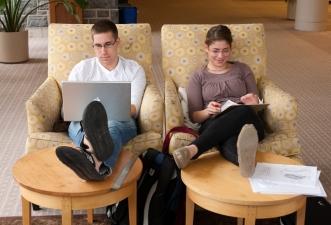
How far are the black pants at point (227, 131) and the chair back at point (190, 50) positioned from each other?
0.59 m

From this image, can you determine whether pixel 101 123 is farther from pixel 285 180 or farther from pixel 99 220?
pixel 285 180

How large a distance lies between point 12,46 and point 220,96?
3.67m

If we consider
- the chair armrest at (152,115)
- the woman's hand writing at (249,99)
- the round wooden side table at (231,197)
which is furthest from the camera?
the woman's hand writing at (249,99)

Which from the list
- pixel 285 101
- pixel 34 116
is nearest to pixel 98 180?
pixel 34 116

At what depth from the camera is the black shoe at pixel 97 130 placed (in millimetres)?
2182

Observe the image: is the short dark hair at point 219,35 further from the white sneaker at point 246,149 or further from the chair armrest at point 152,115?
the white sneaker at point 246,149

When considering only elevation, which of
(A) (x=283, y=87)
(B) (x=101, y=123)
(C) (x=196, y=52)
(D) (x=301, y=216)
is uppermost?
(C) (x=196, y=52)

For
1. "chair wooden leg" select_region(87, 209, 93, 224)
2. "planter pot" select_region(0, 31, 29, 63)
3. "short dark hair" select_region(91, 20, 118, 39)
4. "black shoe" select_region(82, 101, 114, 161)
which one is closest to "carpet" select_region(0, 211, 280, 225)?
"chair wooden leg" select_region(87, 209, 93, 224)

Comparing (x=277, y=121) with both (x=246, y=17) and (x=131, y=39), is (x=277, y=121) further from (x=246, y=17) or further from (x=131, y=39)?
(x=246, y=17)

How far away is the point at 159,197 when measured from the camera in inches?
95.7

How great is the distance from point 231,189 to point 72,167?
0.63 meters

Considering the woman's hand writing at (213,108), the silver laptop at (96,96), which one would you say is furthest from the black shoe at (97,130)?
the woman's hand writing at (213,108)

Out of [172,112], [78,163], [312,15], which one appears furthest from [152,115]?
[312,15]

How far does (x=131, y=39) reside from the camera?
3.17 metres
